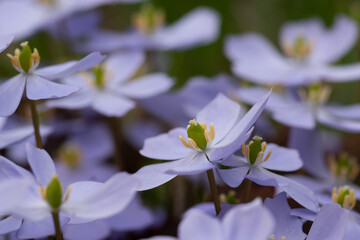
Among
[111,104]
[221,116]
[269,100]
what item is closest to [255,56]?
[269,100]

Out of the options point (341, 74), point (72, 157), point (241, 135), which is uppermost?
point (241, 135)

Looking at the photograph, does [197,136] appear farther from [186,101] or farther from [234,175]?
[186,101]

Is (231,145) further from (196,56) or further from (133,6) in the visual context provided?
(133,6)

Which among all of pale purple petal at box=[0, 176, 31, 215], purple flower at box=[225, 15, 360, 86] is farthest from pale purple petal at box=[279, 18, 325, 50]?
pale purple petal at box=[0, 176, 31, 215]

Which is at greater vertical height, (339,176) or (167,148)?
(167,148)

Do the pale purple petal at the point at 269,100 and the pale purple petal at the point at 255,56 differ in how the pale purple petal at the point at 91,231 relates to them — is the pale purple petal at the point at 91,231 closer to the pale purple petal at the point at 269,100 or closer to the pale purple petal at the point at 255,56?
the pale purple petal at the point at 269,100

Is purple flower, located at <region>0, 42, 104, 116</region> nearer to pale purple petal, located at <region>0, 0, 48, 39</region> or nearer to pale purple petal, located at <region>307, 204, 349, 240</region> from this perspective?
pale purple petal, located at <region>307, 204, 349, 240</region>
